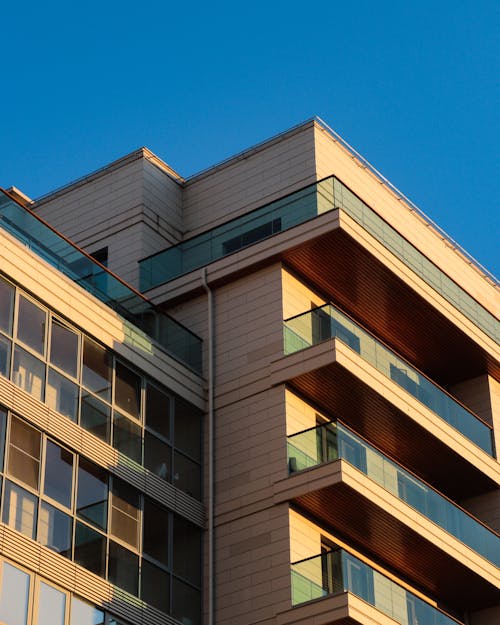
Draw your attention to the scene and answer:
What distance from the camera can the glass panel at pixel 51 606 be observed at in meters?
31.0

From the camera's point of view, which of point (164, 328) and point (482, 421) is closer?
point (164, 328)

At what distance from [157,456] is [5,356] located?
5.40m

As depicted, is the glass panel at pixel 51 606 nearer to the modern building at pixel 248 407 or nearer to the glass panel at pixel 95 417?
the modern building at pixel 248 407

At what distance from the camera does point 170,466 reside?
3694 cm

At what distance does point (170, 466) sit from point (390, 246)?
8725 millimetres

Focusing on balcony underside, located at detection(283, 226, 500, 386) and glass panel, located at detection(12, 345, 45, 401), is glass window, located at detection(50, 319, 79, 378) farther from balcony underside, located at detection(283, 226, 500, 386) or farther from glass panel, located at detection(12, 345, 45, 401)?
→ balcony underside, located at detection(283, 226, 500, 386)

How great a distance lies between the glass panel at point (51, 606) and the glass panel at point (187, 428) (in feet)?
22.3

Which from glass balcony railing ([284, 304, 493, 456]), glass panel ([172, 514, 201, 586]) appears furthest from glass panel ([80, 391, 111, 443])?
glass balcony railing ([284, 304, 493, 456])

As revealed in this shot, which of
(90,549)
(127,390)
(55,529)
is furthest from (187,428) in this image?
(55,529)

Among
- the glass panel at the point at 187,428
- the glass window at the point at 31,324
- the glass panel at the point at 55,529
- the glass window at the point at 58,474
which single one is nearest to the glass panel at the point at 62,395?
the glass window at the point at 31,324

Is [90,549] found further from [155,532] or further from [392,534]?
[392,534]

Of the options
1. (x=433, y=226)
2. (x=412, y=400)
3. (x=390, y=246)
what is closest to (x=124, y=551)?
(x=412, y=400)

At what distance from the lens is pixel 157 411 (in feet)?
123

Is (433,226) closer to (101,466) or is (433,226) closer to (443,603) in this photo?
(443,603)
